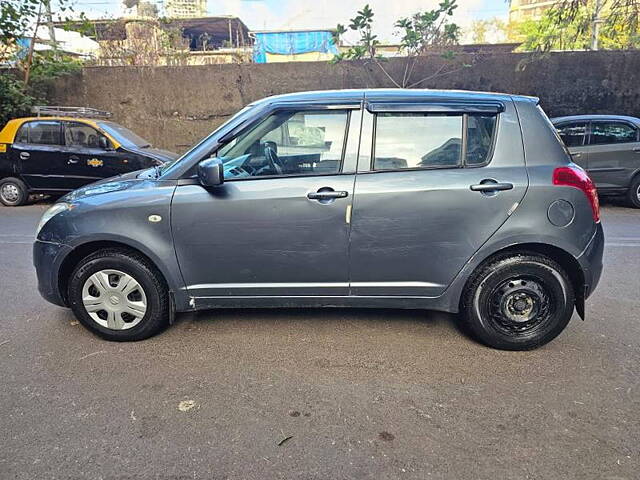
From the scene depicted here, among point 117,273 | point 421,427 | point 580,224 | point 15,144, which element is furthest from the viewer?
point 15,144

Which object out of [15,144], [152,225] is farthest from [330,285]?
[15,144]

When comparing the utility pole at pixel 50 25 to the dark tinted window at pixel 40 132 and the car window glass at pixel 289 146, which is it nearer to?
the dark tinted window at pixel 40 132

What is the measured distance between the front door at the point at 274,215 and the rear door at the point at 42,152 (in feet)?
23.2

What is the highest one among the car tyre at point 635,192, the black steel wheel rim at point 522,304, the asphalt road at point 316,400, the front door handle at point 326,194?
the front door handle at point 326,194

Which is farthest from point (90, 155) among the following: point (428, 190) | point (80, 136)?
point (428, 190)

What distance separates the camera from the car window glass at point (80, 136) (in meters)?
8.88

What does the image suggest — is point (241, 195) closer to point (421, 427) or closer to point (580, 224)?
point (421, 427)

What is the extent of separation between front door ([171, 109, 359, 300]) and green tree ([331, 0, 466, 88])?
30.0 ft

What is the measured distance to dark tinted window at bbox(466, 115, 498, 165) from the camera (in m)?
3.20

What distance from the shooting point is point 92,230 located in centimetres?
326

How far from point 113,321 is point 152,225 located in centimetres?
80

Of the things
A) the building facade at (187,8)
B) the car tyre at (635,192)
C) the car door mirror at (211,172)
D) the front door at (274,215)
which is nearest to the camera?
the car door mirror at (211,172)

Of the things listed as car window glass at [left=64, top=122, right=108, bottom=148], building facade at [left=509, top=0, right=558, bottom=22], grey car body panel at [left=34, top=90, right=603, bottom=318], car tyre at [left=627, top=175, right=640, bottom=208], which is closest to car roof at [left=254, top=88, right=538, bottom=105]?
grey car body panel at [left=34, top=90, right=603, bottom=318]

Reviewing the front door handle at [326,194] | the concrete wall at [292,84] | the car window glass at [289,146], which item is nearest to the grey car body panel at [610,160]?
the concrete wall at [292,84]
